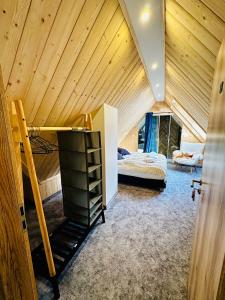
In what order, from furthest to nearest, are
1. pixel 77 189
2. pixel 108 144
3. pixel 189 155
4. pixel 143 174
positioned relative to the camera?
1. pixel 189 155
2. pixel 143 174
3. pixel 108 144
4. pixel 77 189

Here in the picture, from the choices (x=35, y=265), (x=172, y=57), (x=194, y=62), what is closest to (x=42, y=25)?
(x=194, y=62)

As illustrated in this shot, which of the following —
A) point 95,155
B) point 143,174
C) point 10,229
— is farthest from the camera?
point 143,174

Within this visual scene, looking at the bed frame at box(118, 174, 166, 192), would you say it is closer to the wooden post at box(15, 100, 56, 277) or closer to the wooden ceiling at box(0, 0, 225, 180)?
the wooden ceiling at box(0, 0, 225, 180)

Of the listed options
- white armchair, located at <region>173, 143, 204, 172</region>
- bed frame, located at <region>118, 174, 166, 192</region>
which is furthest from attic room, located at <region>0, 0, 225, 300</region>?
white armchair, located at <region>173, 143, 204, 172</region>

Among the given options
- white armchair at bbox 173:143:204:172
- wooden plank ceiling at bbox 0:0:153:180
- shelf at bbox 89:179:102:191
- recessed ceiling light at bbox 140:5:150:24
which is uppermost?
recessed ceiling light at bbox 140:5:150:24

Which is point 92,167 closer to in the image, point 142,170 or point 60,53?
point 60,53

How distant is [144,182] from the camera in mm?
3566

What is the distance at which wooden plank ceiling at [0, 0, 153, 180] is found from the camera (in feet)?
3.08

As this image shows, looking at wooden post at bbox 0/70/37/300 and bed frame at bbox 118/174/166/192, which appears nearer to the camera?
wooden post at bbox 0/70/37/300

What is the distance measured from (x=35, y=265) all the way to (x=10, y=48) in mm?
1885

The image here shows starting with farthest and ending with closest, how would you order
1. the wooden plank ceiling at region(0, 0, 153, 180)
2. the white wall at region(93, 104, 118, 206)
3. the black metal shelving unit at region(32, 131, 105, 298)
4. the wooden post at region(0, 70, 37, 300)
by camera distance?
1. the white wall at region(93, 104, 118, 206)
2. the black metal shelving unit at region(32, 131, 105, 298)
3. the wooden plank ceiling at region(0, 0, 153, 180)
4. the wooden post at region(0, 70, 37, 300)

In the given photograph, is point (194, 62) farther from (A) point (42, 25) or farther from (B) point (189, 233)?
(B) point (189, 233)

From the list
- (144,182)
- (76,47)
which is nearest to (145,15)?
(76,47)

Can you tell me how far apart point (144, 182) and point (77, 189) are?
6.46 ft
